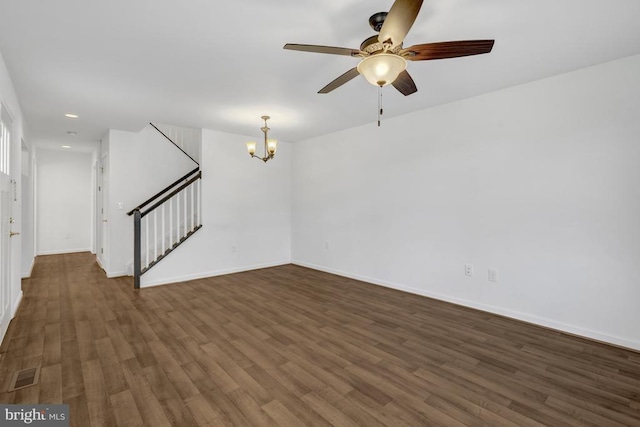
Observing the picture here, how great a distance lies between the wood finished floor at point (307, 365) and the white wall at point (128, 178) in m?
1.34

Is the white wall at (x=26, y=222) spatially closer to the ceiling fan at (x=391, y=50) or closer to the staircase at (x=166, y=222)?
the staircase at (x=166, y=222)

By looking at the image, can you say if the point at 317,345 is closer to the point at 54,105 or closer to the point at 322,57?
the point at 322,57

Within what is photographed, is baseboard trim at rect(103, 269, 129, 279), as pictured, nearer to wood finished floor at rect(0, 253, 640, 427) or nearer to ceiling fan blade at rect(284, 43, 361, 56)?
wood finished floor at rect(0, 253, 640, 427)

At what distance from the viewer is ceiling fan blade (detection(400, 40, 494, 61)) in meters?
1.70

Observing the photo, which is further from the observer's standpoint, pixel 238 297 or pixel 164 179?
pixel 164 179

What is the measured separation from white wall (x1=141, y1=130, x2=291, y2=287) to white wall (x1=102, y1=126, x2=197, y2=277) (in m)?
1.08

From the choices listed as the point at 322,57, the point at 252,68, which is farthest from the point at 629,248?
the point at 252,68

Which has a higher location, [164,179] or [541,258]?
[164,179]

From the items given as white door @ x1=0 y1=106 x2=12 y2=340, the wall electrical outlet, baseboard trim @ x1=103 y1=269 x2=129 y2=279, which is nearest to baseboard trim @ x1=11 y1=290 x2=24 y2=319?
white door @ x1=0 y1=106 x2=12 y2=340

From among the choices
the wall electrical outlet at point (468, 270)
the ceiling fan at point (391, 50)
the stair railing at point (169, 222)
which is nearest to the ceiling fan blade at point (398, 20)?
the ceiling fan at point (391, 50)

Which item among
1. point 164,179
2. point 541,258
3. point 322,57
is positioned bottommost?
point 541,258

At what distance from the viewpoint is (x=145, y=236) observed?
16.3 ft

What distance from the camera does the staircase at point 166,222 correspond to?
14.8 feet

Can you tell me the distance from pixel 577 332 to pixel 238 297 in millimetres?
3655
